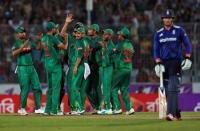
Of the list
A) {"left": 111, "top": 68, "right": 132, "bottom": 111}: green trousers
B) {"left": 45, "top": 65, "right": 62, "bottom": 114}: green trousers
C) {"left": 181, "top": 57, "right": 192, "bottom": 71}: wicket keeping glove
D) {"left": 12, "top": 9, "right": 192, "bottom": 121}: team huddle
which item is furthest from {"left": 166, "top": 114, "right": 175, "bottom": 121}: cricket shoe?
{"left": 111, "top": 68, "right": 132, "bottom": 111}: green trousers

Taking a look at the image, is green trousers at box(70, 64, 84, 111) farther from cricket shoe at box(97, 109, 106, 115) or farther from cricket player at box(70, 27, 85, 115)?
cricket shoe at box(97, 109, 106, 115)

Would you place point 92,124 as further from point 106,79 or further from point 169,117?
point 106,79

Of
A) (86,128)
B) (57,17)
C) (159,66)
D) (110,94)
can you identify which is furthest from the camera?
(57,17)

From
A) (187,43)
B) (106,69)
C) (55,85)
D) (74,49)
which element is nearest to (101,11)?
(106,69)

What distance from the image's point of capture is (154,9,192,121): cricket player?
19.4m

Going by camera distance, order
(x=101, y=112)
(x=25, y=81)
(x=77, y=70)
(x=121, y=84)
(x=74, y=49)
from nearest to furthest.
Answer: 1. (x=77, y=70)
2. (x=74, y=49)
3. (x=25, y=81)
4. (x=101, y=112)
5. (x=121, y=84)

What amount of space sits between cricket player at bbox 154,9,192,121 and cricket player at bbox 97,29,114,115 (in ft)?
14.8

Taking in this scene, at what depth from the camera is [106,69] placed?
24.4 meters

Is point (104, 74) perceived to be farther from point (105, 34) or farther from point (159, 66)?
point (159, 66)

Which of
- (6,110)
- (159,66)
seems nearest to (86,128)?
(159,66)

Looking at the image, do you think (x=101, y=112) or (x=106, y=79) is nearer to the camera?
(x=101, y=112)

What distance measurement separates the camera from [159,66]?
19.6 metres

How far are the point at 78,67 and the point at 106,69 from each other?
143 centimetres

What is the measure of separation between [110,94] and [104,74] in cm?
66
